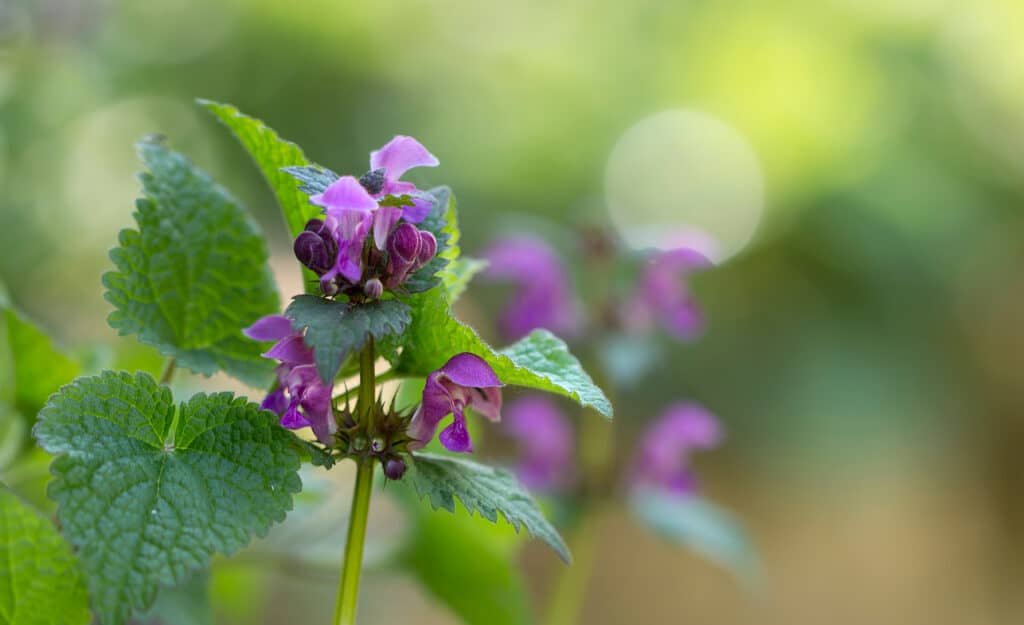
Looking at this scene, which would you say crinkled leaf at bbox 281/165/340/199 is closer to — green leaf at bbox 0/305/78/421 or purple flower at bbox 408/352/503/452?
purple flower at bbox 408/352/503/452

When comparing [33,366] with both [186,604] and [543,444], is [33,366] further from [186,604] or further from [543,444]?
[543,444]

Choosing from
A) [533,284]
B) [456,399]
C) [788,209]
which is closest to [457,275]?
[456,399]

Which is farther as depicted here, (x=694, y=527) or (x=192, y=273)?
(x=694, y=527)

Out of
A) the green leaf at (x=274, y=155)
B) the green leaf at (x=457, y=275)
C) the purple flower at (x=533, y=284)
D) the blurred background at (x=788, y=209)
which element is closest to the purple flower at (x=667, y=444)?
the purple flower at (x=533, y=284)

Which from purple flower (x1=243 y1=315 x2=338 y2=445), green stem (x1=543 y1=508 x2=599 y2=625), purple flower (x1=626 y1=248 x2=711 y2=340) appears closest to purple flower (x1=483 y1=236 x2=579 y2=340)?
purple flower (x1=626 y1=248 x2=711 y2=340)

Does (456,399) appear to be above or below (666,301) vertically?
above

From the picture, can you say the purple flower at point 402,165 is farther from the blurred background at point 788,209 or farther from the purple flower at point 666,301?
the blurred background at point 788,209

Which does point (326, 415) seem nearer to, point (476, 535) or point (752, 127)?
point (476, 535)
